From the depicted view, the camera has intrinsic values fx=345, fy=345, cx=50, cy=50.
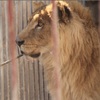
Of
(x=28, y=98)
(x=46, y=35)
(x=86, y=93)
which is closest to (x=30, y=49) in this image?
(x=46, y=35)

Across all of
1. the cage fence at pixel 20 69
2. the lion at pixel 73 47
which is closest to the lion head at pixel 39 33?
the lion at pixel 73 47

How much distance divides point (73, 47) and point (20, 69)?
2.54 feet

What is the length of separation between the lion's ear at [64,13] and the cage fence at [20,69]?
497 mm

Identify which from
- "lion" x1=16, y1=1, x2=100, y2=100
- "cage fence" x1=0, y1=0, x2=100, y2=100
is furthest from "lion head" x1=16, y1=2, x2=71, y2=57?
"cage fence" x1=0, y1=0, x2=100, y2=100

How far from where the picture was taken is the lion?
2.82 m

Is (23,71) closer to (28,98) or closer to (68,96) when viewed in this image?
(28,98)

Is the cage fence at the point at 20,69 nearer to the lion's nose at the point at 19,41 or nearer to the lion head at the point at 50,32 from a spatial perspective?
the lion head at the point at 50,32

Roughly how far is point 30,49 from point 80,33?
→ 0.44 m

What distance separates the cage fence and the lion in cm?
Result: 37

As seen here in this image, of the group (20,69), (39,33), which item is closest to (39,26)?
(39,33)

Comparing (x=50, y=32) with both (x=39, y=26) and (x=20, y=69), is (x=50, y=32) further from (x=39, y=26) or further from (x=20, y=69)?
(x=20, y=69)

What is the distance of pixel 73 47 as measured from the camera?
2.85 m

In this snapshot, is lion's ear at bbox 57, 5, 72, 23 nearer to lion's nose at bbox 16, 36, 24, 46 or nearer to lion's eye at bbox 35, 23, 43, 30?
lion's eye at bbox 35, 23, 43, 30

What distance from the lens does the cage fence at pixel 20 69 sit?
329cm
